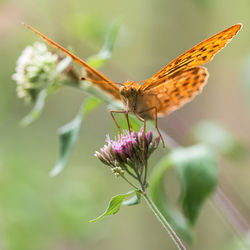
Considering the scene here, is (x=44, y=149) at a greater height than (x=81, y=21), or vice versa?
(x=81, y=21)

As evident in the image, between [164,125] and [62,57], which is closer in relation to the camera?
[62,57]

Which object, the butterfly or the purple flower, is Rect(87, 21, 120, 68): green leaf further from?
the purple flower

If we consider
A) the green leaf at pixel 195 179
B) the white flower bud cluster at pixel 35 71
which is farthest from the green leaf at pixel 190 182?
the white flower bud cluster at pixel 35 71

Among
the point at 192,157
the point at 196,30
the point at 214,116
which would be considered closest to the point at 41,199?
the point at 192,157

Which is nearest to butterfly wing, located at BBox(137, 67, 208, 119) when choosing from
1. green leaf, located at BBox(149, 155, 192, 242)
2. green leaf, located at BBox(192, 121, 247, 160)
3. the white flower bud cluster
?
green leaf, located at BBox(149, 155, 192, 242)

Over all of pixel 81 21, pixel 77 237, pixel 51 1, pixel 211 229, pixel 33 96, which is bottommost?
pixel 211 229

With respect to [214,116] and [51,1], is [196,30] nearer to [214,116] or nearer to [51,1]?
[214,116]

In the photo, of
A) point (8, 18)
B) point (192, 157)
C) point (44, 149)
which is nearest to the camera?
point (192, 157)
